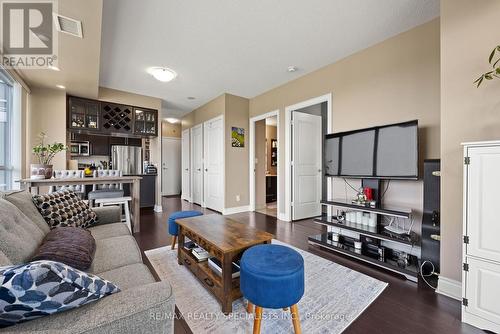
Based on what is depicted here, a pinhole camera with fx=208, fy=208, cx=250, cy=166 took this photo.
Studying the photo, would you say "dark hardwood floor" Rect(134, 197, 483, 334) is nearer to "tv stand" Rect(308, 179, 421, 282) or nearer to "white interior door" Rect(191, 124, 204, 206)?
"tv stand" Rect(308, 179, 421, 282)

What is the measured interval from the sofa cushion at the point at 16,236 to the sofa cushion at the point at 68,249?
4 cm

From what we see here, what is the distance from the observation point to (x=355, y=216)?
101 inches

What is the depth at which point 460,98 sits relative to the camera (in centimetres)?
163

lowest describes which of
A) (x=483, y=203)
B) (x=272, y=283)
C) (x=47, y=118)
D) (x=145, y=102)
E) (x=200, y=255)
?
(x=200, y=255)

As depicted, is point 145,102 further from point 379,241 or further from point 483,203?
point 483,203

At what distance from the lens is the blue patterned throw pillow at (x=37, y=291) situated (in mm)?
586

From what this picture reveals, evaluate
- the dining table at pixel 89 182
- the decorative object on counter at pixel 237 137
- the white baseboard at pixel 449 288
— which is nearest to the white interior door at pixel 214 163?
the decorative object on counter at pixel 237 137

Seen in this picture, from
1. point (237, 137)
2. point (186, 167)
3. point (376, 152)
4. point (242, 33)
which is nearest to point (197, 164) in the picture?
point (186, 167)

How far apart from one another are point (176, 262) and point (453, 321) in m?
2.36

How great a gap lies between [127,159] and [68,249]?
427cm

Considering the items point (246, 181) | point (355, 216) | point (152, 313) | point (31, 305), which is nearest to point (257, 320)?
point (152, 313)

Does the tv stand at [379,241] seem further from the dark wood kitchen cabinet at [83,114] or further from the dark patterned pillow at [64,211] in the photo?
the dark wood kitchen cabinet at [83,114]

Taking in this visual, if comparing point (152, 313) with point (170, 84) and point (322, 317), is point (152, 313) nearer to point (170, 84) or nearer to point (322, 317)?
point (322, 317)

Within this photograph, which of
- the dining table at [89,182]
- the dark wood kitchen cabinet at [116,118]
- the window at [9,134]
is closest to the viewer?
the dining table at [89,182]
